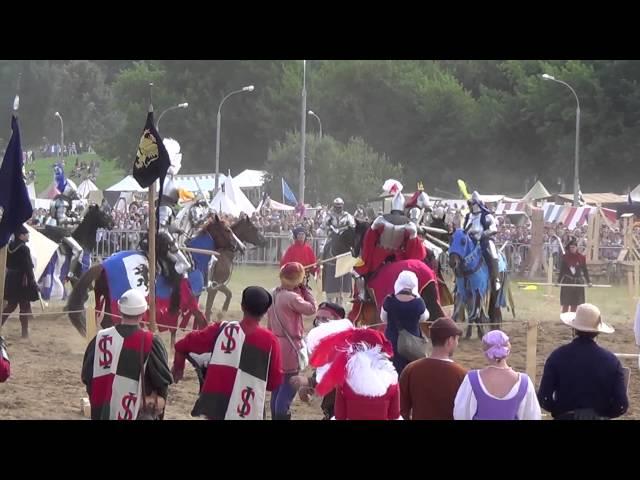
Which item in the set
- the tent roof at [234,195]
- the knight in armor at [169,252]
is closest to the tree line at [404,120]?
the tent roof at [234,195]

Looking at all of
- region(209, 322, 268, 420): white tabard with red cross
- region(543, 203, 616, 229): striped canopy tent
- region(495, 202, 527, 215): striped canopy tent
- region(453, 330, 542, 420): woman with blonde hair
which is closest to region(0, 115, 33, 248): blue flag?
region(209, 322, 268, 420): white tabard with red cross

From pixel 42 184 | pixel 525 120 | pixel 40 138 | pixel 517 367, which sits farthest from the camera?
pixel 40 138

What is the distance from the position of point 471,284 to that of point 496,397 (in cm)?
1028

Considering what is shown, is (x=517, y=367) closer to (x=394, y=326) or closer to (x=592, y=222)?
(x=394, y=326)

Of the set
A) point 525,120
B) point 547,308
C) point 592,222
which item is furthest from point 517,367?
point 525,120

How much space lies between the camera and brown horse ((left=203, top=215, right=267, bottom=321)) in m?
17.4

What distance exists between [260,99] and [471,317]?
174ft

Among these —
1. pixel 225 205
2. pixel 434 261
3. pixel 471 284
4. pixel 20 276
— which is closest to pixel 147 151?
pixel 20 276

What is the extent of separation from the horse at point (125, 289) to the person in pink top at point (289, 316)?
10.4ft

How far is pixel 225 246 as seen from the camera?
57.3 feet

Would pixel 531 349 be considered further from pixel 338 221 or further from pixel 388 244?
pixel 338 221

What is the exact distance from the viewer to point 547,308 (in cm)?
2242

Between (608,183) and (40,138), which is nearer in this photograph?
(608,183)

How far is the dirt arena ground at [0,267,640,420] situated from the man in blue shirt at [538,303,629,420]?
163 inches
